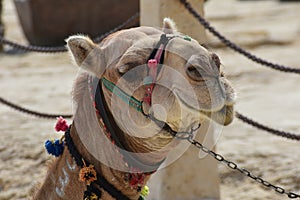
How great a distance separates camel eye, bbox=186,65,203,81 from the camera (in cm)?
254

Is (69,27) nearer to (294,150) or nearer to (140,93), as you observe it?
(294,150)

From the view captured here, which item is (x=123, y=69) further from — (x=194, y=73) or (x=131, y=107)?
(x=194, y=73)

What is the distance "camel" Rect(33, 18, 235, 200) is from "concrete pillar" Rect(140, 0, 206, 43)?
1803 millimetres

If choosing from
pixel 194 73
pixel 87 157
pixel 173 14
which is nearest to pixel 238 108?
pixel 173 14

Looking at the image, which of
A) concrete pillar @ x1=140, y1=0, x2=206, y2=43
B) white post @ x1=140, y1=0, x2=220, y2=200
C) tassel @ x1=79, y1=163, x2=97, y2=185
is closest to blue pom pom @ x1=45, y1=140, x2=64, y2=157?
tassel @ x1=79, y1=163, x2=97, y2=185

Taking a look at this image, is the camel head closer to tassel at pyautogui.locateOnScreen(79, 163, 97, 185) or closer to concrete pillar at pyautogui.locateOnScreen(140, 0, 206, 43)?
tassel at pyautogui.locateOnScreen(79, 163, 97, 185)

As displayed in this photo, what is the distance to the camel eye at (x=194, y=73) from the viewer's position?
8.35 feet

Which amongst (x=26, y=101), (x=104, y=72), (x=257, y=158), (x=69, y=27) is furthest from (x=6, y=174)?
(x=69, y=27)

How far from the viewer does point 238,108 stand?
749 cm

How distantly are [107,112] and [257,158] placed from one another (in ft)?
9.65

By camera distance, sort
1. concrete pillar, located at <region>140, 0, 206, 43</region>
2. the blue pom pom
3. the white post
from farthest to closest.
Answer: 1. the white post
2. concrete pillar, located at <region>140, 0, 206, 43</region>
3. the blue pom pom

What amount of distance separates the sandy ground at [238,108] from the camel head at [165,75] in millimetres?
913

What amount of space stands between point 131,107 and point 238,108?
15.8ft

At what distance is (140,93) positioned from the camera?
2742 mm
